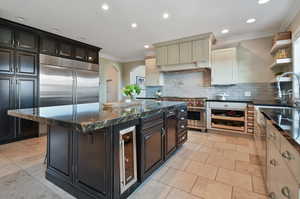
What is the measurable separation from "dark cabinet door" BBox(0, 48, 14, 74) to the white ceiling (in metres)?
0.70

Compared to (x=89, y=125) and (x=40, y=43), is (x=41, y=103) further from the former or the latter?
(x=89, y=125)

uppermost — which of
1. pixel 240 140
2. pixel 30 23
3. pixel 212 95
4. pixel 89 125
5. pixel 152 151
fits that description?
pixel 30 23

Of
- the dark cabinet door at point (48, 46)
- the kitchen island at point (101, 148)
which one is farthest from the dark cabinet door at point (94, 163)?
the dark cabinet door at point (48, 46)

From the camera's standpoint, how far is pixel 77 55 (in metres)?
4.32

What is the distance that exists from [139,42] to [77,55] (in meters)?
1.94

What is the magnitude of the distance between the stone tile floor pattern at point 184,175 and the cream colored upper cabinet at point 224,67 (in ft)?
5.92

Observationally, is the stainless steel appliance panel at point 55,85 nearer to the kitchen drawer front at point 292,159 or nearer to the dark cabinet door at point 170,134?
the dark cabinet door at point 170,134

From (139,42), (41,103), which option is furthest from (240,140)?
(41,103)

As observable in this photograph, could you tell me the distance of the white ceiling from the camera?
8.21 feet

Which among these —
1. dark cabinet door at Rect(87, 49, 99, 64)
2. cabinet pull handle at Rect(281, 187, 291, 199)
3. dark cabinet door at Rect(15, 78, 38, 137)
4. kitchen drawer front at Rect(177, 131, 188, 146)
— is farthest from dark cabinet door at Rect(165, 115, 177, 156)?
dark cabinet door at Rect(87, 49, 99, 64)

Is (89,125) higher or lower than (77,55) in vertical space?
lower

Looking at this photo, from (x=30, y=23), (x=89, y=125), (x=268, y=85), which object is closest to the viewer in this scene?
(x=89, y=125)

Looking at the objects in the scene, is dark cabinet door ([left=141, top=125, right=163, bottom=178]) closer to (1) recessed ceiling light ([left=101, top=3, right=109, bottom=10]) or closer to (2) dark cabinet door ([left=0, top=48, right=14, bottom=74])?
(1) recessed ceiling light ([left=101, top=3, right=109, bottom=10])

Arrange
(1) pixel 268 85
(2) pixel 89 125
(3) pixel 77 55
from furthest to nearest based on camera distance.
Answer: (3) pixel 77 55, (1) pixel 268 85, (2) pixel 89 125
